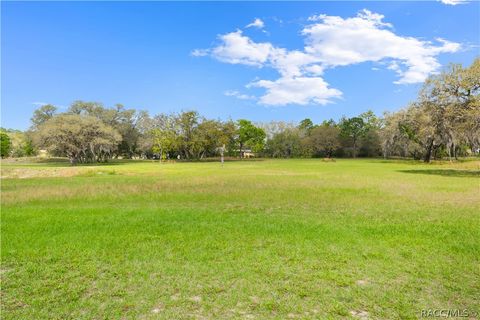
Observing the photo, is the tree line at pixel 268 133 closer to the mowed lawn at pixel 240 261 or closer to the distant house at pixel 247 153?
the distant house at pixel 247 153

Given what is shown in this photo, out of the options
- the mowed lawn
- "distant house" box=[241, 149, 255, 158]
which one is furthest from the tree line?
the mowed lawn

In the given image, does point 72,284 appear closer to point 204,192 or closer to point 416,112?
point 204,192

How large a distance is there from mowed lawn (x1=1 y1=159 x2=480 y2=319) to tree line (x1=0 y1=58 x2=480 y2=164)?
18835mm

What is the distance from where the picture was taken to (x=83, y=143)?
55.0 meters

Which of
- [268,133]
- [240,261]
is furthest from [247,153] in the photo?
[240,261]

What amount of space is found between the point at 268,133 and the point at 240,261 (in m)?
93.8

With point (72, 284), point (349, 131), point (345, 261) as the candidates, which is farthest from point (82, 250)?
point (349, 131)

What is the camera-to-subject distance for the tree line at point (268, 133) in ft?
87.7

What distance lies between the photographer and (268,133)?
324 feet

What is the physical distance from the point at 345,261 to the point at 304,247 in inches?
40.6

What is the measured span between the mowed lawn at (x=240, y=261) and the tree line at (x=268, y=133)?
18835 mm

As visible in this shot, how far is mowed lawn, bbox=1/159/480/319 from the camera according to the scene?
4320mm

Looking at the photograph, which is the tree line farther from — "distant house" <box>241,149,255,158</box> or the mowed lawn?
the mowed lawn

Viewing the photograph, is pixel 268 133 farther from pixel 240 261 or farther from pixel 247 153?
pixel 240 261
